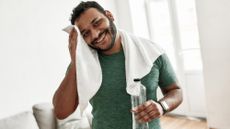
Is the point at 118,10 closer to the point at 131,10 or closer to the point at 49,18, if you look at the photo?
the point at 131,10

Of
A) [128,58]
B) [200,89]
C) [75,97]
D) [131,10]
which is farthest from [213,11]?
[75,97]

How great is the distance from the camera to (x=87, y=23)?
103 cm

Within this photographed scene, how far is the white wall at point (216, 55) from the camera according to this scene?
2.81m

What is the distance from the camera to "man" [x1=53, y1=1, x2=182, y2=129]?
102cm

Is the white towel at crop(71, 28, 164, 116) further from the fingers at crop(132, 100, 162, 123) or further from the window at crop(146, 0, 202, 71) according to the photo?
the window at crop(146, 0, 202, 71)

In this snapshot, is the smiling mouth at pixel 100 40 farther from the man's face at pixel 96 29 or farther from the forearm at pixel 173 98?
the forearm at pixel 173 98

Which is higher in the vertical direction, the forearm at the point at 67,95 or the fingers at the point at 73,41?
the fingers at the point at 73,41

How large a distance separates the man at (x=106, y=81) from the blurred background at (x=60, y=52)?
1.87 m

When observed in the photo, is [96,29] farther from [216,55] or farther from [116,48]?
[216,55]

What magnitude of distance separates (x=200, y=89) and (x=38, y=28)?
7.19ft

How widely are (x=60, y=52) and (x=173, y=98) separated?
91.8 inches

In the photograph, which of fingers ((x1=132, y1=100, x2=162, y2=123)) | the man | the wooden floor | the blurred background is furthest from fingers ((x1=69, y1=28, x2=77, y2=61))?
the wooden floor

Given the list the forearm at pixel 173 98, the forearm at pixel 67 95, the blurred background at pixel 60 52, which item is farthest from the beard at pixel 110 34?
the blurred background at pixel 60 52

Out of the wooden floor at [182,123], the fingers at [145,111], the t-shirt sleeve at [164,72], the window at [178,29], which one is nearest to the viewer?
the fingers at [145,111]
